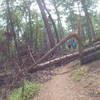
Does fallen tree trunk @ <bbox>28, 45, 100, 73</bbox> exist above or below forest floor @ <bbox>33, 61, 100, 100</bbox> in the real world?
above

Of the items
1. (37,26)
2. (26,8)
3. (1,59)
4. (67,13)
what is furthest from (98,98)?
(67,13)

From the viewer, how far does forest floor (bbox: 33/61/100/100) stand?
203 inches

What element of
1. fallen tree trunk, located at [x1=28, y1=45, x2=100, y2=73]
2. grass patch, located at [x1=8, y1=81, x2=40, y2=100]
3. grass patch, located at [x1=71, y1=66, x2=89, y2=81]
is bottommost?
grass patch, located at [x1=8, y1=81, x2=40, y2=100]

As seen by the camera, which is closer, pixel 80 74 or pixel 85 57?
pixel 80 74

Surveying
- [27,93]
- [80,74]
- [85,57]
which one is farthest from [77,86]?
[85,57]

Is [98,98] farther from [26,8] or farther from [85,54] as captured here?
[26,8]

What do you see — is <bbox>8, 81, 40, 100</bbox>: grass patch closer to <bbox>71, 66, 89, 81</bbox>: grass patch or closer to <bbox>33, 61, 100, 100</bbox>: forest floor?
<bbox>33, 61, 100, 100</bbox>: forest floor

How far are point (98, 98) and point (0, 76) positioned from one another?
246 inches

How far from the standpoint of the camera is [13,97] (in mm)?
6707

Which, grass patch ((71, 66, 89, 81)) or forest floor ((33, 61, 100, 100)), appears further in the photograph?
grass patch ((71, 66, 89, 81))

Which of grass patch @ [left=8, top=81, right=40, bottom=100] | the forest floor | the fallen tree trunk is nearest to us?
the forest floor

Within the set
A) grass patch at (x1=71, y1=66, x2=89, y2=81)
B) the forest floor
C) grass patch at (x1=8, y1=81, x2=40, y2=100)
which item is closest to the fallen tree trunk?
the forest floor

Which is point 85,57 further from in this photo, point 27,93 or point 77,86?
point 27,93

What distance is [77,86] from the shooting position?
19.2ft
